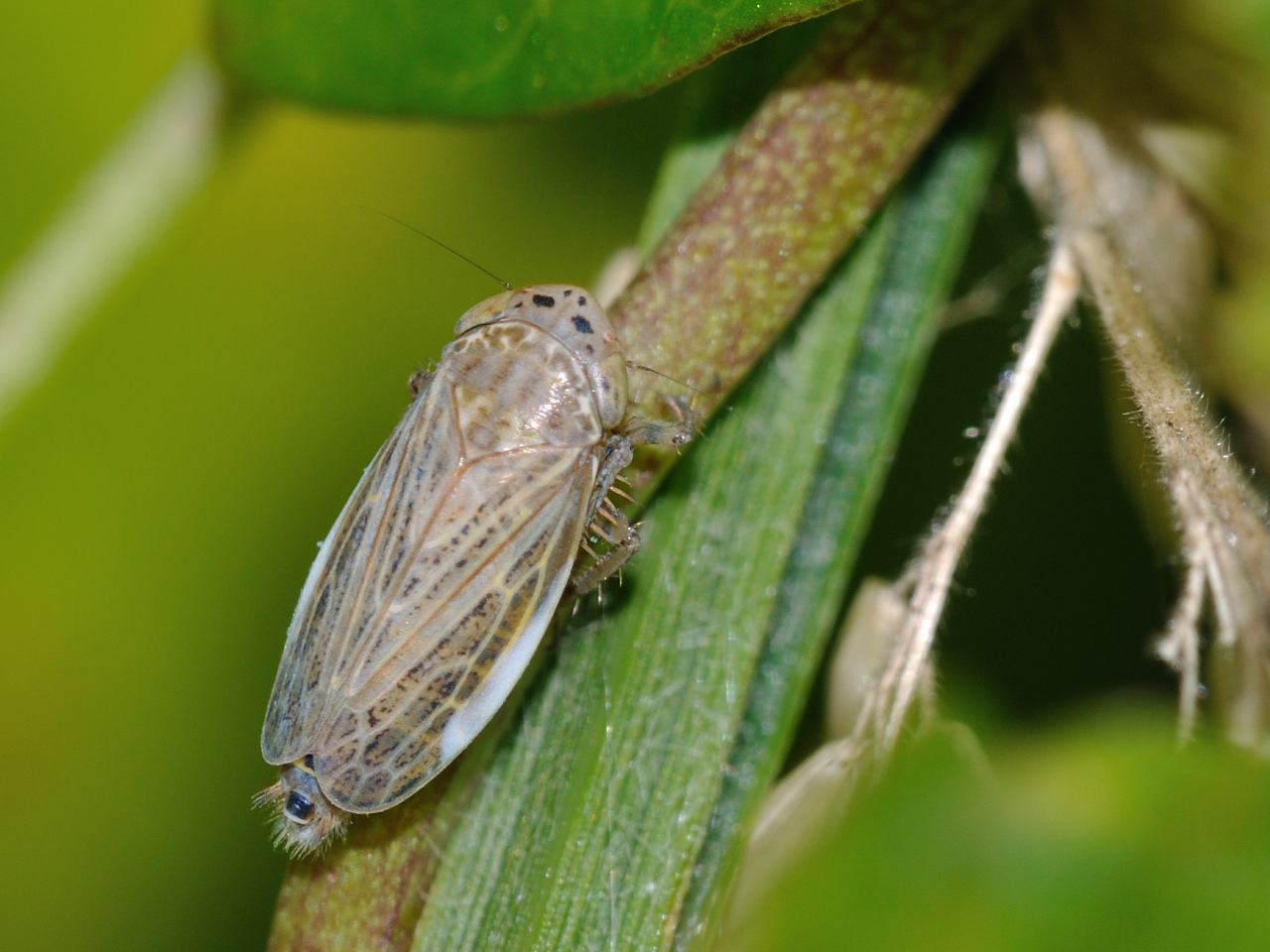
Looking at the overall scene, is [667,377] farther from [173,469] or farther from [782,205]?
[173,469]

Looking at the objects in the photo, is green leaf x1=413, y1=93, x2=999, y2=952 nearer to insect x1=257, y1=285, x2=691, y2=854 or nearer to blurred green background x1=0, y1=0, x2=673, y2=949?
insect x1=257, y1=285, x2=691, y2=854

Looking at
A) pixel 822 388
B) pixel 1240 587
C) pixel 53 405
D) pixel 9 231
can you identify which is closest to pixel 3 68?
pixel 9 231

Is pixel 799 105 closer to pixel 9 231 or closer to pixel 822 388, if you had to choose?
pixel 822 388

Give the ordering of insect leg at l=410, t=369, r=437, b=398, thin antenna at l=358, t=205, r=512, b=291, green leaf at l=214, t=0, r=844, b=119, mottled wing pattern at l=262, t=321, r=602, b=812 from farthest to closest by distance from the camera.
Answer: thin antenna at l=358, t=205, r=512, b=291 → insect leg at l=410, t=369, r=437, b=398 → mottled wing pattern at l=262, t=321, r=602, b=812 → green leaf at l=214, t=0, r=844, b=119

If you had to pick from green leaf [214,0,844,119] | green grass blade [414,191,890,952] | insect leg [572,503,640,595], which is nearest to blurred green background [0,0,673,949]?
green leaf [214,0,844,119]

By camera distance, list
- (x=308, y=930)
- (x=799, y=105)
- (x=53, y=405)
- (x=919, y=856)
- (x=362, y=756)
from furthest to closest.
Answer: (x=53, y=405)
(x=362, y=756)
(x=799, y=105)
(x=308, y=930)
(x=919, y=856)

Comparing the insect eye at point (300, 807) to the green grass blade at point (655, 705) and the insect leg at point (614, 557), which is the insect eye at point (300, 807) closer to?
the green grass blade at point (655, 705)
